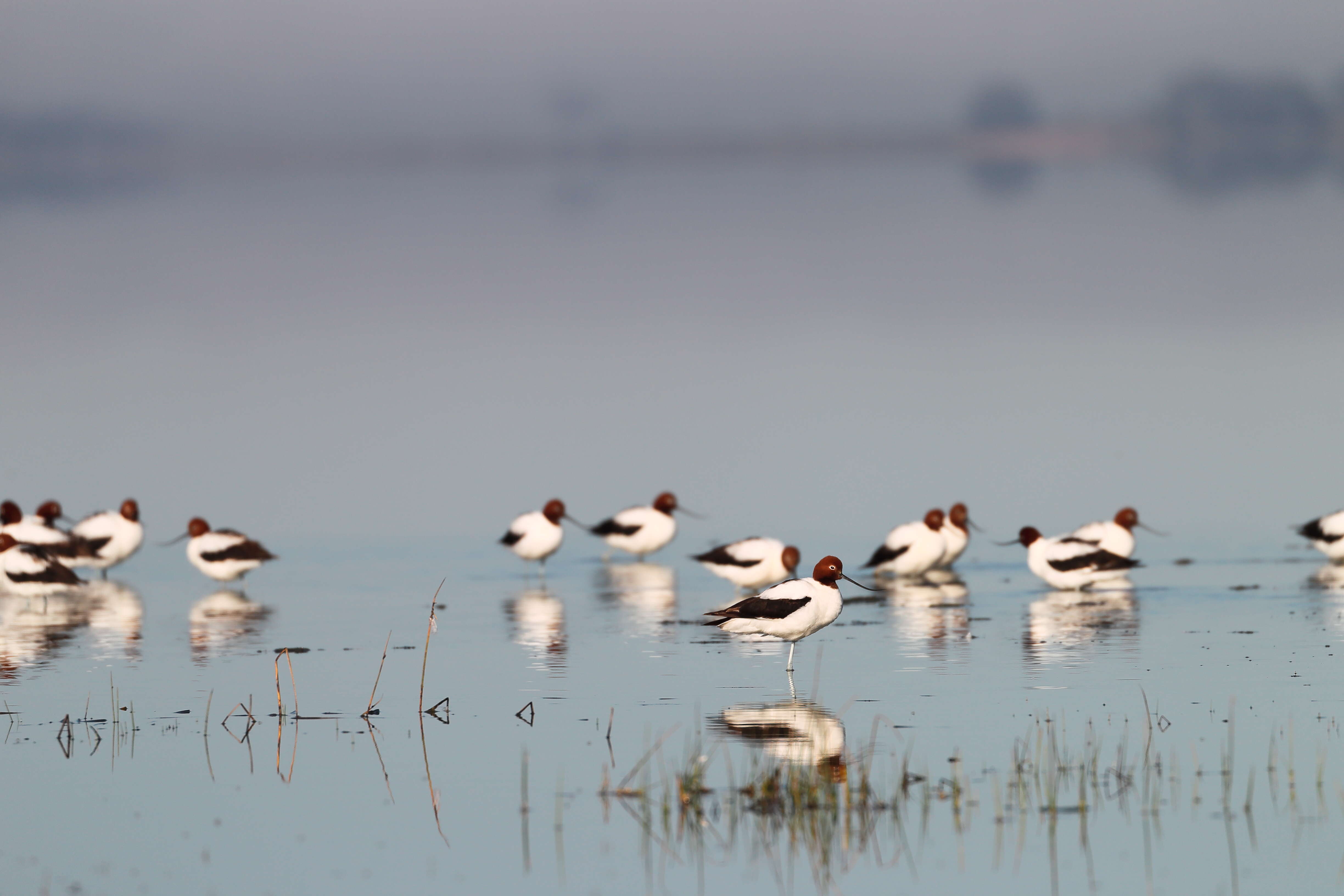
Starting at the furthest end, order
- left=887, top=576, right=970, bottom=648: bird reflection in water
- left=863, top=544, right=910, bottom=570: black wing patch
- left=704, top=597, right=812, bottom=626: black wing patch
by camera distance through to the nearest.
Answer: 1. left=863, top=544, right=910, bottom=570: black wing patch
2. left=887, top=576, right=970, bottom=648: bird reflection in water
3. left=704, top=597, right=812, bottom=626: black wing patch

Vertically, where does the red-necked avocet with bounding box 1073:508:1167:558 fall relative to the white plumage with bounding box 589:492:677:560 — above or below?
below

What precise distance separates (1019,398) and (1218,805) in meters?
21.0

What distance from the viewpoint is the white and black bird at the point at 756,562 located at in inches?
709

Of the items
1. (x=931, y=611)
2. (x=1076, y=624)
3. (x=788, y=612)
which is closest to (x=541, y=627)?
(x=788, y=612)

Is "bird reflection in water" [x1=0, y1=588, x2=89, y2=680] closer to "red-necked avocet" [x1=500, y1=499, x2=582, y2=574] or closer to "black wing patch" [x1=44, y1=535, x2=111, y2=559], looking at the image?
"black wing patch" [x1=44, y1=535, x2=111, y2=559]

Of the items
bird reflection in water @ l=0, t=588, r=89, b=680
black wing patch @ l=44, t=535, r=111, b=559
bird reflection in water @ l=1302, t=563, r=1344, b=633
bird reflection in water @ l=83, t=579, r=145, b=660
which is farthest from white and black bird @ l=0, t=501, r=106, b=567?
bird reflection in water @ l=1302, t=563, r=1344, b=633

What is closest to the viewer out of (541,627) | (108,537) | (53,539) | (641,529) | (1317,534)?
(541,627)

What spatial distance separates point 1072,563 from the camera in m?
17.3

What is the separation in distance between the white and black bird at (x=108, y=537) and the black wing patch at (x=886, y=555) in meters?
8.27

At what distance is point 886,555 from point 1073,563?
221 cm

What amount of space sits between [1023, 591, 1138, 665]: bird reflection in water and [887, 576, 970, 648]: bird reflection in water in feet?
1.98

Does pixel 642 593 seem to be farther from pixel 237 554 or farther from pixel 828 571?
pixel 828 571

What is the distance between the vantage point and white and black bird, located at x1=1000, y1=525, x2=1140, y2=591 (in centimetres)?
1734

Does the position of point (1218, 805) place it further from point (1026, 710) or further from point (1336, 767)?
point (1026, 710)
